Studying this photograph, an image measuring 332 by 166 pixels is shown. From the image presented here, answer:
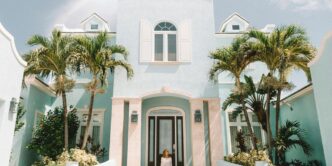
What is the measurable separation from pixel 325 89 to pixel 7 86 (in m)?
9.32

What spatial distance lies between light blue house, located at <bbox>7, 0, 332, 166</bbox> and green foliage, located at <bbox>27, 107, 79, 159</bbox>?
423 mm

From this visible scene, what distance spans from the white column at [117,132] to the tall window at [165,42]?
3.07 metres

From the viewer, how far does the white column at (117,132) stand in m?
11.9

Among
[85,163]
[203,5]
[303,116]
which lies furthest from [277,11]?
[85,163]

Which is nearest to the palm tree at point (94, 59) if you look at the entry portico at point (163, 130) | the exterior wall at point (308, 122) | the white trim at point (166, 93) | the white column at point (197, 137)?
the entry portico at point (163, 130)

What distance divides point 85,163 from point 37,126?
440 centimetres

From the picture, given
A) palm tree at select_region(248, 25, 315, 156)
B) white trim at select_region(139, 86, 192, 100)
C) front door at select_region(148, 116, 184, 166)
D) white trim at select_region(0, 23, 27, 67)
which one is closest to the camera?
Result: white trim at select_region(0, 23, 27, 67)

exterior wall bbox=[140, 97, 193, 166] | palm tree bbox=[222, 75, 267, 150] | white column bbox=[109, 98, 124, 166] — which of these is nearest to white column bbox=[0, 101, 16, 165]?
white column bbox=[109, 98, 124, 166]

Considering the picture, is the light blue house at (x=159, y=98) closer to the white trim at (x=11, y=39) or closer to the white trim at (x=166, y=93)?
the white trim at (x=166, y=93)

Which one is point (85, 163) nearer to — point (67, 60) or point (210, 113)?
point (67, 60)

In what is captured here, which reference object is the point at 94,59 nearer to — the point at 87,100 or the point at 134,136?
the point at 134,136

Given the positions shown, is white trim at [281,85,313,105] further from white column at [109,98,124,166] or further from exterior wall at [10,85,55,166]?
exterior wall at [10,85,55,166]

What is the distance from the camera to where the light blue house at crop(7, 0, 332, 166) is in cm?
1227

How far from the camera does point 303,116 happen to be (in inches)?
502
